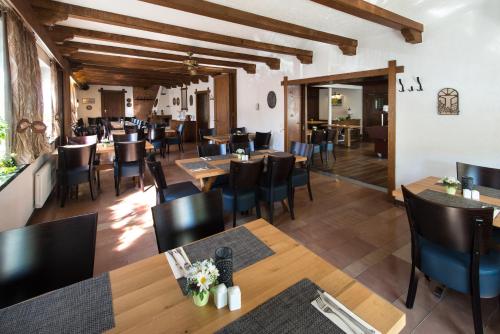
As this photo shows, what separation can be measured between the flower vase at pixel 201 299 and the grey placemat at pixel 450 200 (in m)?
1.68

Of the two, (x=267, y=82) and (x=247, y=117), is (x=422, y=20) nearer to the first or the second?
(x=267, y=82)

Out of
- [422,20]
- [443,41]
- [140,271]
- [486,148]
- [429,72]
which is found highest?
[422,20]

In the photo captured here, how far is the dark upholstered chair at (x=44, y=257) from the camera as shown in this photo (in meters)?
1.09

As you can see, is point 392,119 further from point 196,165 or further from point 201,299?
point 201,299

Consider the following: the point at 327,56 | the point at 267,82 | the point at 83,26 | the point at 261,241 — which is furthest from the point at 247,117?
the point at 261,241

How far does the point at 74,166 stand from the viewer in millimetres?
3912

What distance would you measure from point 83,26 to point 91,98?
11.9m

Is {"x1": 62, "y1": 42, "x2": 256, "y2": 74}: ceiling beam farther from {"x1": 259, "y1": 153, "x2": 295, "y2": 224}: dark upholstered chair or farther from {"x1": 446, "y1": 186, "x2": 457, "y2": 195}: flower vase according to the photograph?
{"x1": 446, "y1": 186, "x2": 457, "y2": 195}: flower vase

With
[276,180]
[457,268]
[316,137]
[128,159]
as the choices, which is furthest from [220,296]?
[316,137]

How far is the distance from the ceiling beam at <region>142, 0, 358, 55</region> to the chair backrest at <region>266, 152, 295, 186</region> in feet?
5.55

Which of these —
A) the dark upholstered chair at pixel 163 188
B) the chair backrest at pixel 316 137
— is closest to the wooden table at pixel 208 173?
the dark upholstered chair at pixel 163 188

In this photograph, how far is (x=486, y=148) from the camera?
123 inches

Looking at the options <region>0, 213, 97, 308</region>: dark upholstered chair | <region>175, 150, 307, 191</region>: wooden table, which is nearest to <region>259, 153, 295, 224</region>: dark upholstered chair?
<region>175, 150, 307, 191</region>: wooden table

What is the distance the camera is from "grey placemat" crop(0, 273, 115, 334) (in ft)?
2.77
